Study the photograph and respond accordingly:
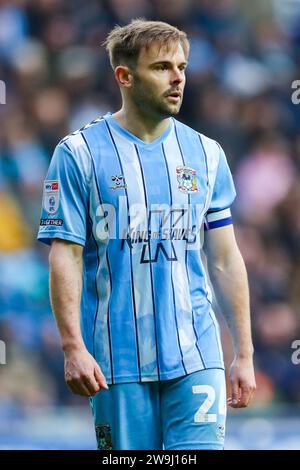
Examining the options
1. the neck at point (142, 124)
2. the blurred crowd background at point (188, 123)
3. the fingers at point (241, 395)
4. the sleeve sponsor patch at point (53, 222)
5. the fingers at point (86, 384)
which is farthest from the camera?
the blurred crowd background at point (188, 123)

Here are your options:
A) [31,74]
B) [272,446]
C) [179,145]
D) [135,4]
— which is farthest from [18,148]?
[179,145]

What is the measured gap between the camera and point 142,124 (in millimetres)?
4730

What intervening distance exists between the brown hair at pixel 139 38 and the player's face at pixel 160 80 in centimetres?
3

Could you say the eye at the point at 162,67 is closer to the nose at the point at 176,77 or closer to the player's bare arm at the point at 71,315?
the nose at the point at 176,77

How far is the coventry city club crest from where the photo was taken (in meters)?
4.66

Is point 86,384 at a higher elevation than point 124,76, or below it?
below

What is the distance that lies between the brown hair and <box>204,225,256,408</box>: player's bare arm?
0.80m

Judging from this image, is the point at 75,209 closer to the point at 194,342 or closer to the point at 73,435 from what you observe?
the point at 194,342

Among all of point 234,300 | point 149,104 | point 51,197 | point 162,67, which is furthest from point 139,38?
point 234,300

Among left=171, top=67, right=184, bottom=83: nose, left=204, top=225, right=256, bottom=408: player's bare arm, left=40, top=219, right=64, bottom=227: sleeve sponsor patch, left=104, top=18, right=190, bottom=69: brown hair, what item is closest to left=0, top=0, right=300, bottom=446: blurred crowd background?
left=204, top=225, right=256, bottom=408: player's bare arm

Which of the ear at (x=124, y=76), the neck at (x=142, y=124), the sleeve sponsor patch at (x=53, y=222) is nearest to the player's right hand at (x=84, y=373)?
the sleeve sponsor patch at (x=53, y=222)

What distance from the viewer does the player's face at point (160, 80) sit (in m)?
4.62

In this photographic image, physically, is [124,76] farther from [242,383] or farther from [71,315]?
[242,383]

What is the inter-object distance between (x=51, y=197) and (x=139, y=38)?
748mm
